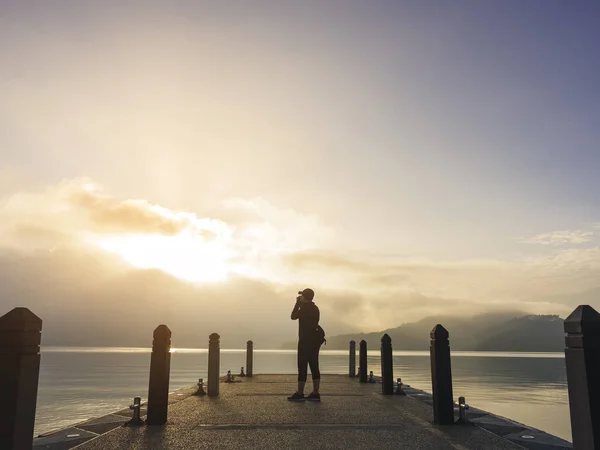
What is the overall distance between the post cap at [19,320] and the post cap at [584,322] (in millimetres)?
5871

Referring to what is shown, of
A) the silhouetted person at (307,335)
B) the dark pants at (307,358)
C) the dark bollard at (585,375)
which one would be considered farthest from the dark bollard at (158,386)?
the dark bollard at (585,375)

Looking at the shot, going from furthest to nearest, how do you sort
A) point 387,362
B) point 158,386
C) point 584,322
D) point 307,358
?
1. point 387,362
2. point 307,358
3. point 158,386
4. point 584,322

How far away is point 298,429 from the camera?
Result: 7.88m

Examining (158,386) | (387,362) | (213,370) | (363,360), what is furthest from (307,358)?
(363,360)

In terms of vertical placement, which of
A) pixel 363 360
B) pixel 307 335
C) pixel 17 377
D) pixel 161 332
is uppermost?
pixel 161 332

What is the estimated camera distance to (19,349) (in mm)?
4824

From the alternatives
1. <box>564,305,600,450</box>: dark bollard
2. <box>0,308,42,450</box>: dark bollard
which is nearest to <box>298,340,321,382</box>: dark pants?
<box>564,305,600,450</box>: dark bollard

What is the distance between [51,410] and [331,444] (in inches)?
1117

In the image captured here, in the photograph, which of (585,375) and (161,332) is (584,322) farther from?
(161,332)

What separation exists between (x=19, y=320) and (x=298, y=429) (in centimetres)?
487

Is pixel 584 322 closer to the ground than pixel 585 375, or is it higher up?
higher up

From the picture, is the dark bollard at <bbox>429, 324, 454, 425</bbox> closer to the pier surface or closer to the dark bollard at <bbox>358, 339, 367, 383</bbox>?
the pier surface

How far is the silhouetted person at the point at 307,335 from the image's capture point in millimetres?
12359

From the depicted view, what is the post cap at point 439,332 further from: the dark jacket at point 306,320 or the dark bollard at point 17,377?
the dark bollard at point 17,377
